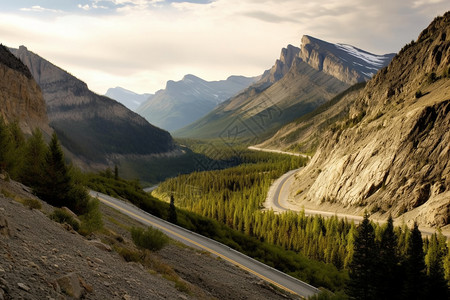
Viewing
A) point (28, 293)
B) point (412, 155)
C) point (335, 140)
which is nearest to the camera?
point (28, 293)

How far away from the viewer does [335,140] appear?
4963 inches

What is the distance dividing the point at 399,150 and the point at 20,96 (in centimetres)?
11688

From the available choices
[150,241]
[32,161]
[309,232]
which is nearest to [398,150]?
[309,232]

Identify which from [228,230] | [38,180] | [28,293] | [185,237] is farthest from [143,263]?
[228,230]

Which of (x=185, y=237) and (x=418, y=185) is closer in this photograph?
(x=185, y=237)

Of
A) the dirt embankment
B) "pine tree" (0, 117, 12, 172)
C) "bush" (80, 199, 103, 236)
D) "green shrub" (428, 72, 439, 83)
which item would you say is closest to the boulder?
the dirt embankment

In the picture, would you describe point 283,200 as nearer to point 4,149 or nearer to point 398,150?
point 398,150

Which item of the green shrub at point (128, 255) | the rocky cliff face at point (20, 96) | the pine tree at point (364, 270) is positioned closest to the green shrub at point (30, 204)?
the green shrub at point (128, 255)

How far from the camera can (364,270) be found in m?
30.3

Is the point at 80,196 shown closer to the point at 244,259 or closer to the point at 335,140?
the point at 244,259

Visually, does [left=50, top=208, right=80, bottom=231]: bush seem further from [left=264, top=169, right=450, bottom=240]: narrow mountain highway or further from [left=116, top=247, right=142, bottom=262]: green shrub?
[left=264, top=169, right=450, bottom=240]: narrow mountain highway

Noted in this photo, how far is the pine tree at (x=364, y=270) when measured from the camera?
27.7m

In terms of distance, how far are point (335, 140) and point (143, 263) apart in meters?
117

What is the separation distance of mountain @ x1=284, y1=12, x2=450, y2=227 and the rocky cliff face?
92931mm
